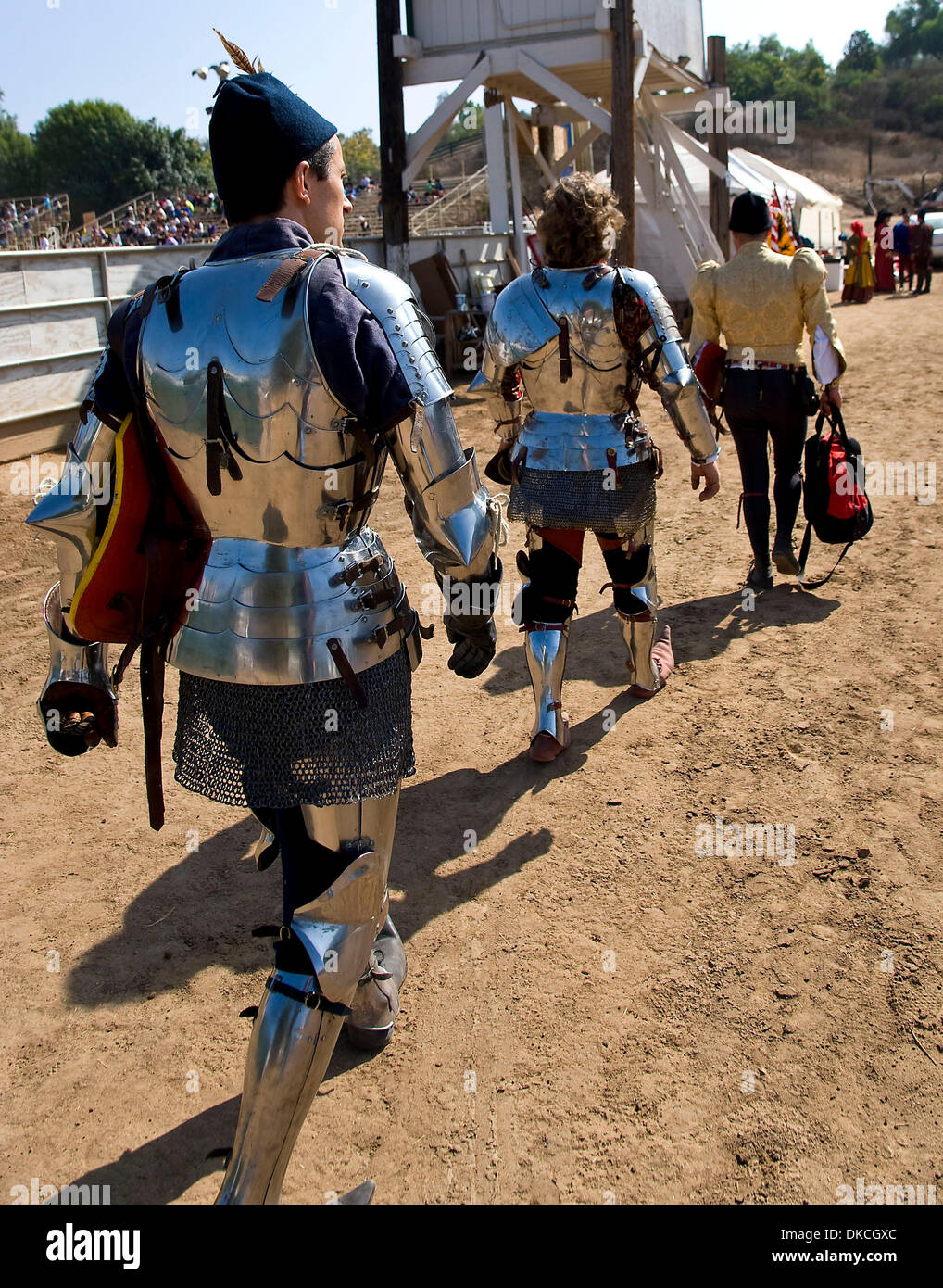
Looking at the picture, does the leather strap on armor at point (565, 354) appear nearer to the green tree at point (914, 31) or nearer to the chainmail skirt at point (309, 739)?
the chainmail skirt at point (309, 739)

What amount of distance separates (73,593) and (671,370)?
7.56 feet

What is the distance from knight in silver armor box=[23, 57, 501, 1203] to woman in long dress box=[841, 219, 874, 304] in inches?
724

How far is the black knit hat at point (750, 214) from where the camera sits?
15.8 feet

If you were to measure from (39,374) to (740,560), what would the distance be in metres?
6.11

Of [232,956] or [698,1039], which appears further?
[232,956]

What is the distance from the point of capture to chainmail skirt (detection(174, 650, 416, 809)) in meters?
1.94

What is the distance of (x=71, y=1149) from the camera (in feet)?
7.41

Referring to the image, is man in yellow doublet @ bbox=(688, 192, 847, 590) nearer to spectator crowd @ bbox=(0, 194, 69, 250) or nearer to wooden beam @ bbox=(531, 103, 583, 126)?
wooden beam @ bbox=(531, 103, 583, 126)

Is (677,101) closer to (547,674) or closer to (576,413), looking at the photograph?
(576,413)

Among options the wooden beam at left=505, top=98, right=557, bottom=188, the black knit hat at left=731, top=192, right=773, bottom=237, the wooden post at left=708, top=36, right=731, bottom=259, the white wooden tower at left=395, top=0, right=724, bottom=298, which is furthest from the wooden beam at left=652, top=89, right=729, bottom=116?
the black knit hat at left=731, top=192, right=773, bottom=237

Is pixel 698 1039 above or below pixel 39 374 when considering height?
below

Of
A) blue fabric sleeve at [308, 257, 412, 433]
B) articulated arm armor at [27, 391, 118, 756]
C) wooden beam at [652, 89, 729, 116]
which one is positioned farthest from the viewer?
wooden beam at [652, 89, 729, 116]
